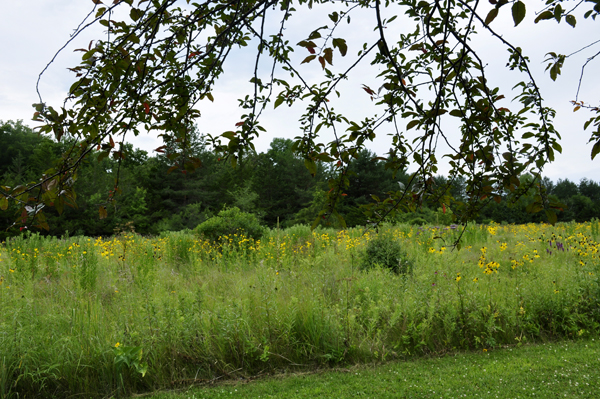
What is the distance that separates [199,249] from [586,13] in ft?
21.0

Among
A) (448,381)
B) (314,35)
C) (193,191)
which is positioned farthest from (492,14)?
(193,191)

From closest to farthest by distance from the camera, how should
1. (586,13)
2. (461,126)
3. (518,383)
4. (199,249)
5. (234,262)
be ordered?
(586,13) < (461,126) < (518,383) < (234,262) < (199,249)

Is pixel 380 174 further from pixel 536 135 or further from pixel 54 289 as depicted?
pixel 536 135

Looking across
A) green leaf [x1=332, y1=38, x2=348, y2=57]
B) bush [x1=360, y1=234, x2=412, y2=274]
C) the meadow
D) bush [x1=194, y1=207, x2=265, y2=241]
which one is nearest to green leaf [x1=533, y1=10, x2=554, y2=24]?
green leaf [x1=332, y1=38, x2=348, y2=57]

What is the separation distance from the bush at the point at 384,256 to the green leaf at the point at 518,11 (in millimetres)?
4366

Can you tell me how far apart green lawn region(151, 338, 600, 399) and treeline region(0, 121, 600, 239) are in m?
15.4

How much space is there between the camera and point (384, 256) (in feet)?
17.4

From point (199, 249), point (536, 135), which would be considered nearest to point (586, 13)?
point (536, 135)

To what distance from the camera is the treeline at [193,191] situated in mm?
20591

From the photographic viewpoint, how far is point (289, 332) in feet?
10.2

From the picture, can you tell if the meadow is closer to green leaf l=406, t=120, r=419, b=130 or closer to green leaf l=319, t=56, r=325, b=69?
green leaf l=406, t=120, r=419, b=130

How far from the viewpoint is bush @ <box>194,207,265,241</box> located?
750cm

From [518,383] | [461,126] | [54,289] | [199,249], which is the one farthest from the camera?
[199,249]

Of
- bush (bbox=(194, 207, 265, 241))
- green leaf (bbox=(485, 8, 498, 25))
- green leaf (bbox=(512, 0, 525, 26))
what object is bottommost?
bush (bbox=(194, 207, 265, 241))
